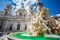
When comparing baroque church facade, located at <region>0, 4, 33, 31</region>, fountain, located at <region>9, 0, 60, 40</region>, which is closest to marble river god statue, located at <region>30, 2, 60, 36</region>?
fountain, located at <region>9, 0, 60, 40</region>

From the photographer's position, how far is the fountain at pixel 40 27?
3.67 meters

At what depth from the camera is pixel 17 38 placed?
11.8ft

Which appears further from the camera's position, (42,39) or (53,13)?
(53,13)

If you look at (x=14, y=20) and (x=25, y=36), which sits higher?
(x=14, y=20)

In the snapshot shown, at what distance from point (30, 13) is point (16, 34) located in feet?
1.98

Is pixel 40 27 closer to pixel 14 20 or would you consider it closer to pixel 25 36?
pixel 25 36

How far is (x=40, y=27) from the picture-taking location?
370 cm

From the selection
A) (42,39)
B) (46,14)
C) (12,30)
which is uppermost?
(46,14)

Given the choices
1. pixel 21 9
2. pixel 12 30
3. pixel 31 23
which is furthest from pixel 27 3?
pixel 12 30

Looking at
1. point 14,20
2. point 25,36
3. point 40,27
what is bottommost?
point 25,36

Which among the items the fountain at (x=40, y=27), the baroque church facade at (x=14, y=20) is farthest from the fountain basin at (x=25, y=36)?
the baroque church facade at (x=14, y=20)

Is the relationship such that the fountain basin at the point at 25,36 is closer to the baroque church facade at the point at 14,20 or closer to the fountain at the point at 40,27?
the fountain at the point at 40,27

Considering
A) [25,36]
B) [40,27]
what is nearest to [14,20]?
[25,36]

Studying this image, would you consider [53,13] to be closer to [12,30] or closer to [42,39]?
[42,39]
